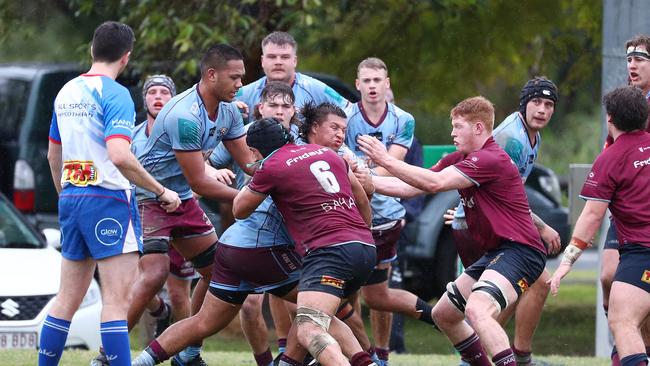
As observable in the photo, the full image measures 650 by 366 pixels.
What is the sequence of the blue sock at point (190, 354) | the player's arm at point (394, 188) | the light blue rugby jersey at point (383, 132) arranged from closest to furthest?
the player's arm at point (394, 188), the blue sock at point (190, 354), the light blue rugby jersey at point (383, 132)

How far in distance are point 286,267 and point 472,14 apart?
747 centimetres

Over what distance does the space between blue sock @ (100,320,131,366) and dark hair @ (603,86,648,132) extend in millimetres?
3269

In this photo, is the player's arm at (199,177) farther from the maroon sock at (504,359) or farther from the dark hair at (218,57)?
the maroon sock at (504,359)

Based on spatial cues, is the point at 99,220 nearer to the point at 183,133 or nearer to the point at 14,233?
the point at 183,133

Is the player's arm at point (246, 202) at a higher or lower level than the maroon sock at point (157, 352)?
higher

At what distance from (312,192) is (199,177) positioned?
1.16 metres

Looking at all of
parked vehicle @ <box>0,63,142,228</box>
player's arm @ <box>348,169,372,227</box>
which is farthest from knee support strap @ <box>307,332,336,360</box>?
parked vehicle @ <box>0,63,142,228</box>

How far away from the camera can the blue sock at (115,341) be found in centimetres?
761

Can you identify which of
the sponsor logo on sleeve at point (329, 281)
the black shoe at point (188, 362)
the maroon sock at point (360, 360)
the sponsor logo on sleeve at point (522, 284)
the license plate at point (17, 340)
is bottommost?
the license plate at point (17, 340)

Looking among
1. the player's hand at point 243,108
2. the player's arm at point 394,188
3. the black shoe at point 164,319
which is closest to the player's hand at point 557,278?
the player's arm at point 394,188

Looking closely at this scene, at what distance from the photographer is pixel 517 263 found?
8.10 m

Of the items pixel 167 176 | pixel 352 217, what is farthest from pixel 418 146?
pixel 352 217

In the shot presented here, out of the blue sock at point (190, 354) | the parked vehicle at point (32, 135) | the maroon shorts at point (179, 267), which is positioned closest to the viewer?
the blue sock at point (190, 354)

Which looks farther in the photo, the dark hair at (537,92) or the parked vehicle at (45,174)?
the parked vehicle at (45,174)
